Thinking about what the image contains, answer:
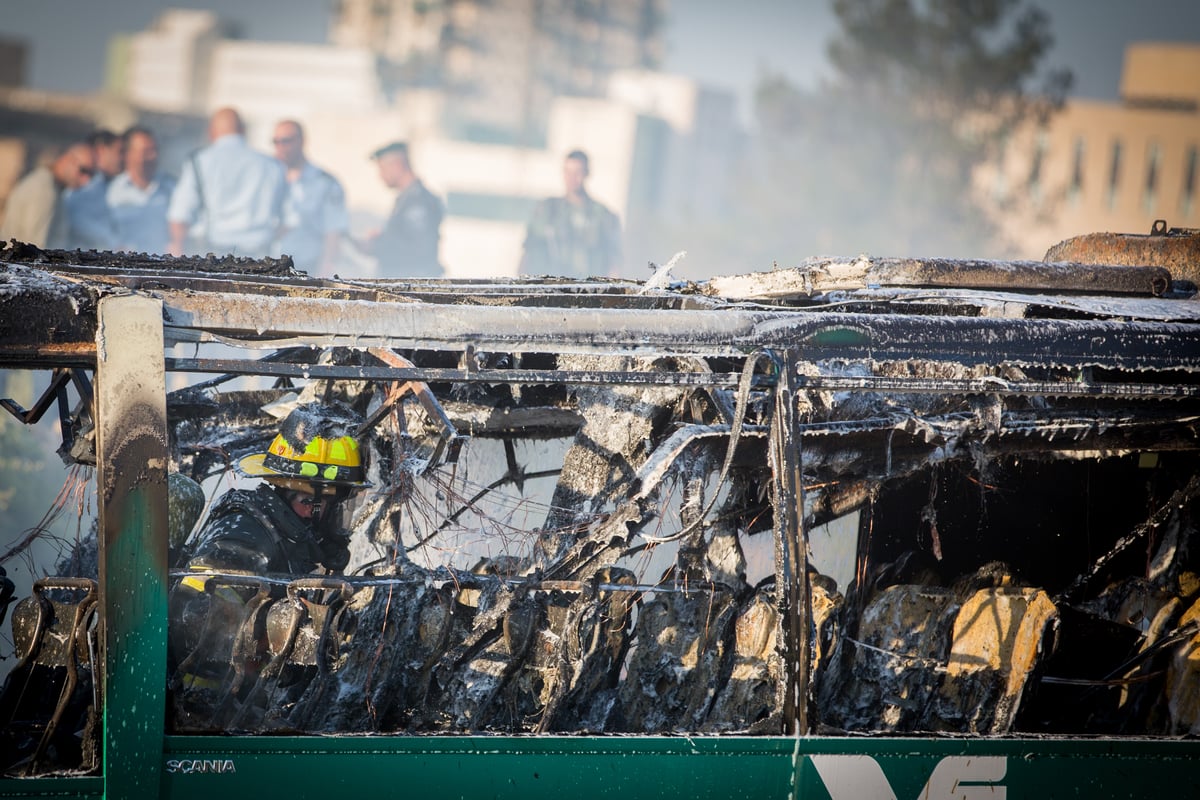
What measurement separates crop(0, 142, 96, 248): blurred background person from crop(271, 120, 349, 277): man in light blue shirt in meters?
2.18

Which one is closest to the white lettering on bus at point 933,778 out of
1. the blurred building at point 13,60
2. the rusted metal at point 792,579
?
the rusted metal at point 792,579

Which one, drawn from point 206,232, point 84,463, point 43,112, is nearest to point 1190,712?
point 84,463

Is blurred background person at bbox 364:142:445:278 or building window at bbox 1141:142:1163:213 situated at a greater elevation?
building window at bbox 1141:142:1163:213

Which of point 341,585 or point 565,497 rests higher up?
point 565,497

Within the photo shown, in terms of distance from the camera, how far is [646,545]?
17.5ft

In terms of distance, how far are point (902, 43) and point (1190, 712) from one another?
130 ft

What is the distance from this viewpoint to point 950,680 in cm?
559

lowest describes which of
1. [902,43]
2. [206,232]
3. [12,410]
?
[12,410]

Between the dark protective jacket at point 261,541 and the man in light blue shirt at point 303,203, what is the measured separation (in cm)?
906

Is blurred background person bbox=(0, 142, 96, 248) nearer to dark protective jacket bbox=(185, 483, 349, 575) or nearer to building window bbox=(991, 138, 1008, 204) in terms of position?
dark protective jacket bbox=(185, 483, 349, 575)

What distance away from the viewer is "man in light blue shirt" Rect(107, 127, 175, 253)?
14250 millimetres

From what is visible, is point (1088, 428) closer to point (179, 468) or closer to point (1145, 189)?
point (179, 468)

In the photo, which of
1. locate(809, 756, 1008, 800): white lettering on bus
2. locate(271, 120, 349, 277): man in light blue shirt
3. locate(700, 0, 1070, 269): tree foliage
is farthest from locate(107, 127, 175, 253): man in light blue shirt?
locate(700, 0, 1070, 269): tree foliage

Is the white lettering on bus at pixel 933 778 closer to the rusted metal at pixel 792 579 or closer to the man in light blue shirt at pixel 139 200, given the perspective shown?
the rusted metal at pixel 792 579
